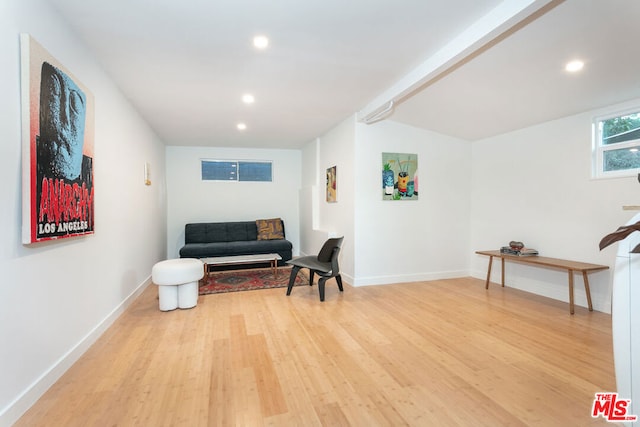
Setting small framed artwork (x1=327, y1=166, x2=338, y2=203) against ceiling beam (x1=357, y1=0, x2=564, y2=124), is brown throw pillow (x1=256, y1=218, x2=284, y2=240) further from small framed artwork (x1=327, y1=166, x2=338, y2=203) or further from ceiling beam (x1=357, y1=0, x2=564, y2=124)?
ceiling beam (x1=357, y1=0, x2=564, y2=124)

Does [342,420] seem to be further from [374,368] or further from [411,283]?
[411,283]

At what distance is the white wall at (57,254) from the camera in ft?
5.26

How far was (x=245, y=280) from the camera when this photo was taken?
473 centimetres

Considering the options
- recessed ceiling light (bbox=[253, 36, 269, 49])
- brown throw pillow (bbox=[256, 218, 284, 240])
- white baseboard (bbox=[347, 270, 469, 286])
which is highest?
recessed ceiling light (bbox=[253, 36, 269, 49])

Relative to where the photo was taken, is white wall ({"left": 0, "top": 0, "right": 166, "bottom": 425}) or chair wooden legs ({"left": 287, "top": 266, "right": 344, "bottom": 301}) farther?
chair wooden legs ({"left": 287, "top": 266, "right": 344, "bottom": 301})

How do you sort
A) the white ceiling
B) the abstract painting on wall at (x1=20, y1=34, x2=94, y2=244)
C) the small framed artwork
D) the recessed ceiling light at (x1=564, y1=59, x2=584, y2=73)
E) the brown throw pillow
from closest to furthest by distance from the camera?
the abstract painting on wall at (x1=20, y1=34, x2=94, y2=244)
the white ceiling
the recessed ceiling light at (x1=564, y1=59, x2=584, y2=73)
the small framed artwork
the brown throw pillow

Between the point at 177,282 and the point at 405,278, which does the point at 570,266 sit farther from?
the point at 177,282

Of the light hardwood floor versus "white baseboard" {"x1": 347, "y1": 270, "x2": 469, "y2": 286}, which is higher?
"white baseboard" {"x1": 347, "y1": 270, "x2": 469, "y2": 286}

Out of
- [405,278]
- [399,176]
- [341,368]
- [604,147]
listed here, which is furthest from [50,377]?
[604,147]

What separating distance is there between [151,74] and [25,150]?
1.67 metres

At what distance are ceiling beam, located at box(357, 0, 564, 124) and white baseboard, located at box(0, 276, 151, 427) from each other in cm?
360

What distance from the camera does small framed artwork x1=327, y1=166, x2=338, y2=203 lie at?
5102 millimetres

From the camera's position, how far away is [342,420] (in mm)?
1652

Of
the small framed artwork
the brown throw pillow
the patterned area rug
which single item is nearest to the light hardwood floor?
the patterned area rug
